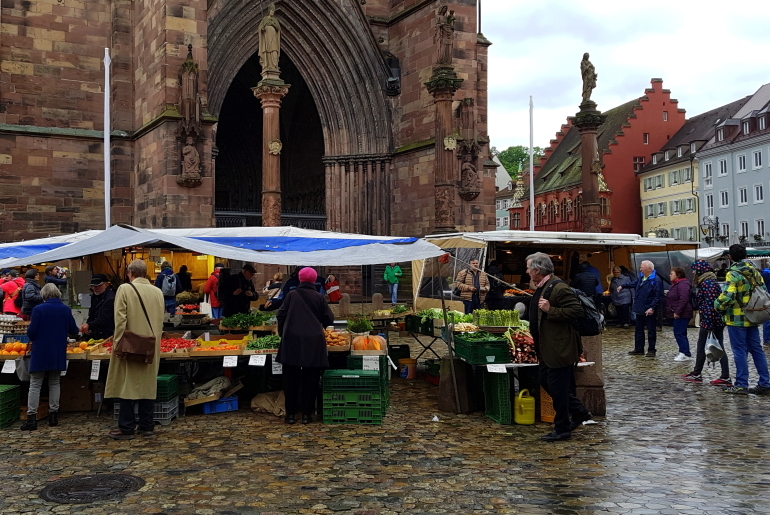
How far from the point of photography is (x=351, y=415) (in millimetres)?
7809

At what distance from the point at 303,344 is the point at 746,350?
5473mm

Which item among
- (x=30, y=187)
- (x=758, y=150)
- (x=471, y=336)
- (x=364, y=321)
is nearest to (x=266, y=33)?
(x=30, y=187)

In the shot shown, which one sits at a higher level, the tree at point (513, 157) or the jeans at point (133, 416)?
the tree at point (513, 157)

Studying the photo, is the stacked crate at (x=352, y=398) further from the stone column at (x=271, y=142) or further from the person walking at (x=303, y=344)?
the stone column at (x=271, y=142)

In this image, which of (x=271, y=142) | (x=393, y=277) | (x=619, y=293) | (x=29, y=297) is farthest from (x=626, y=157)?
(x=29, y=297)

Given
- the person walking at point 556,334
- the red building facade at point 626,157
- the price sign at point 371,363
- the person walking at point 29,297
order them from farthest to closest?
the red building facade at point 626,157, the person walking at point 29,297, the price sign at point 371,363, the person walking at point 556,334

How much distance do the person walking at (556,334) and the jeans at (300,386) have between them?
240cm

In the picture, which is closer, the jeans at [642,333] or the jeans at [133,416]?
the jeans at [133,416]

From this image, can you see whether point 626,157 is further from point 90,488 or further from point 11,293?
point 90,488

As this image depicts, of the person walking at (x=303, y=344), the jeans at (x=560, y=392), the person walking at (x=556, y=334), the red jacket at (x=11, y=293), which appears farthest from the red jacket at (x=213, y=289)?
the jeans at (x=560, y=392)

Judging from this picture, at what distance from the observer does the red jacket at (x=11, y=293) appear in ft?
44.1

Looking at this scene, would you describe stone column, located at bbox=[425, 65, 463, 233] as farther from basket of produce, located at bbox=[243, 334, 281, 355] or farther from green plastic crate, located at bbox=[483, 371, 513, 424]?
green plastic crate, located at bbox=[483, 371, 513, 424]

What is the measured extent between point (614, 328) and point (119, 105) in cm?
1407

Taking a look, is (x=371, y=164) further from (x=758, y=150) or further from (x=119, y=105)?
(x=758, y=150)
